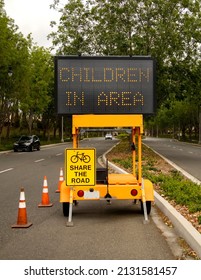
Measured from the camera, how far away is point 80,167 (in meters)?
8.67

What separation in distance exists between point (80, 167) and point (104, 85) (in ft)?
6.40

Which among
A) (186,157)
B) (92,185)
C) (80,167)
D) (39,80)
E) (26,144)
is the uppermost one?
(39,80)

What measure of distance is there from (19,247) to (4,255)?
48 centimetres

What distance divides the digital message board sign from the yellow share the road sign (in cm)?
102

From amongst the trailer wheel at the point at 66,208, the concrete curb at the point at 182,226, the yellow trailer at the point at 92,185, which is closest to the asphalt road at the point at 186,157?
the concrete curb at the point at 182,226

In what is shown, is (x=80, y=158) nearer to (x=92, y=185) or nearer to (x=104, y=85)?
(x=92, y=185)

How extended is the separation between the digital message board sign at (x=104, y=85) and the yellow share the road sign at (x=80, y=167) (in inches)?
40.0

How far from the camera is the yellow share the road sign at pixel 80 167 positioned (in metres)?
8.62

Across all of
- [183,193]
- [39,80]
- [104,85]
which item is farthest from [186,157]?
[39,80]

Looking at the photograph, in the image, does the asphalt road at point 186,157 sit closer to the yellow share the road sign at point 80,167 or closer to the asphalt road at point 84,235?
the asphalt road at point 84,235

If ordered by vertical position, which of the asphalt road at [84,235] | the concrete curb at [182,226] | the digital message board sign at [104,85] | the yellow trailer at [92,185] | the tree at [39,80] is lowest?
the asphalt road at [84,235]

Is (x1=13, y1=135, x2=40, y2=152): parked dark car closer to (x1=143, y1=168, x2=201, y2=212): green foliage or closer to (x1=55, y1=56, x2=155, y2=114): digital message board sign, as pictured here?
(x1=143, y1=168, x2=201, y2=212): green foliage

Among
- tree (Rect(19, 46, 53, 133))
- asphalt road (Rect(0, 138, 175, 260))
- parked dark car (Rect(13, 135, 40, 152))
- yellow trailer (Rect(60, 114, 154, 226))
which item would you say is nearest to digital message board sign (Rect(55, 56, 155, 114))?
yellow trailer (Rect(60, 114, 154, 226))

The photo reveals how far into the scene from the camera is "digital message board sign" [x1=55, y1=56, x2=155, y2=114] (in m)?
9.28
